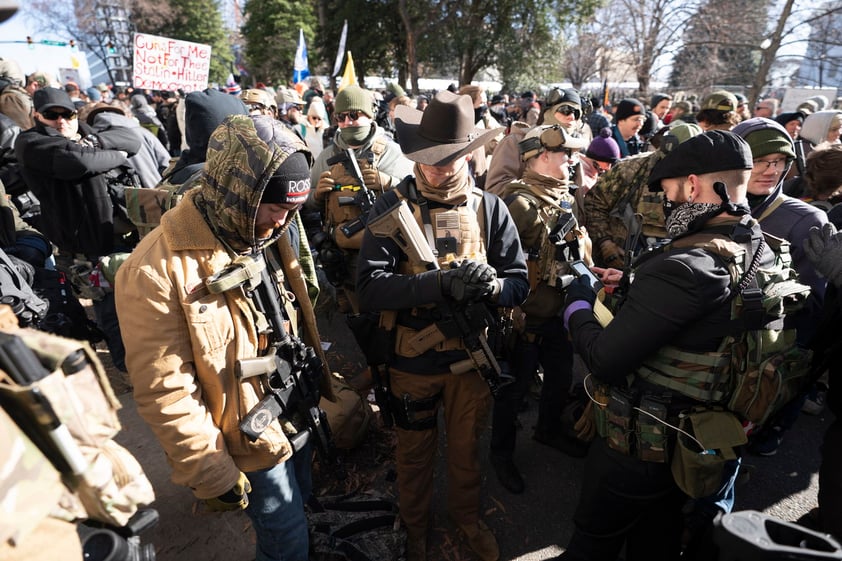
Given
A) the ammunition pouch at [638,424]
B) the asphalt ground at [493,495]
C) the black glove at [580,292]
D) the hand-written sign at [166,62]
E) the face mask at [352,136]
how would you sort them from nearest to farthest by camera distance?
the ammunition pouch at [638,424]
the black glove at [580,292]
the asphalt ground at [493,495]
the face mask at [352,136]
the hand-written sign at [166,62]

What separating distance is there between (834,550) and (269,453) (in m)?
1.74

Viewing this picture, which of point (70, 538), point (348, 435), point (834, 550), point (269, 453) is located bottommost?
point (348, 435)

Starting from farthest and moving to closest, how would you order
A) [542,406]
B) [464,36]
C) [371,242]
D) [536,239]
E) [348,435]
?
[464,36] → [542,406] → [348,435] → [536,239] → [371,242]

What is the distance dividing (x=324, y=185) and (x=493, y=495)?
286 cm

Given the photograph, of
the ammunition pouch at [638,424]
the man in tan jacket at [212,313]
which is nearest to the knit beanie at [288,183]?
the man in tan jacket at [212,313]

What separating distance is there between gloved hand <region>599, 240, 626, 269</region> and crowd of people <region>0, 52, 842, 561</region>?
2 cm

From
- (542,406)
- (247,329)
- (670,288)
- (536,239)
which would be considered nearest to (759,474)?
(542,406)

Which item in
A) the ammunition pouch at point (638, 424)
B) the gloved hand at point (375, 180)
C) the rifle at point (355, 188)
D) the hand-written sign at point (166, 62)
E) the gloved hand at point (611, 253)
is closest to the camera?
the ammunition pouch at point (638, 424)

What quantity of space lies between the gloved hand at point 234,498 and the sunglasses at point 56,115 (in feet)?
11.2

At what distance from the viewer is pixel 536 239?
3.06m

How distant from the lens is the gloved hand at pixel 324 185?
406cm

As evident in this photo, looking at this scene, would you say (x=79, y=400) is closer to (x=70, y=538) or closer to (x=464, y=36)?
(x=70, y=538)

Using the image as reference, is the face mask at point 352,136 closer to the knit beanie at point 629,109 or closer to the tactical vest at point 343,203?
the tactical vest at point 343,203

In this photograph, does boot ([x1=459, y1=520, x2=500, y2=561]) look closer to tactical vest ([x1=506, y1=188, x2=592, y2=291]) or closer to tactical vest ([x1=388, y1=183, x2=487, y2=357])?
tactical vest ([x1=388, y1=183, x2=487, y2=357])
